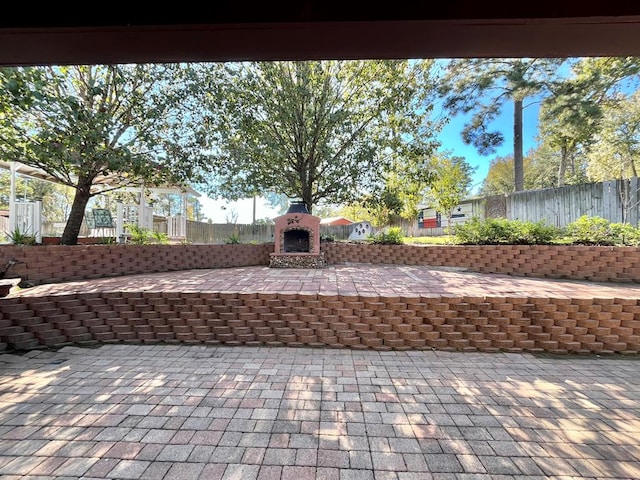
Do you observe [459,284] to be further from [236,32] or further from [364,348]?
[236,32]

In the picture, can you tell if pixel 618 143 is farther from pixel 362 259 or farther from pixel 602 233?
pixel 362 259

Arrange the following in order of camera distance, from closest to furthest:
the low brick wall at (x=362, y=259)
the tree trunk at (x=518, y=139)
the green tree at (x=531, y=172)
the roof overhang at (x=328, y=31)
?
the roof overhang at (x=328, y=31) → the low brick wall at (x=362, y=259) → the tree trunk at (x=518, y=139) → the green tree at (x=531, y=172)

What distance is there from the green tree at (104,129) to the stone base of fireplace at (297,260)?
2.86 m

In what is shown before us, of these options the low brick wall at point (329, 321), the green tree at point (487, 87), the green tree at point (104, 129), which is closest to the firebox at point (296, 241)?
the green tree at point (104, 129)

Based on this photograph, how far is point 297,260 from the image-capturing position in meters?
6.80

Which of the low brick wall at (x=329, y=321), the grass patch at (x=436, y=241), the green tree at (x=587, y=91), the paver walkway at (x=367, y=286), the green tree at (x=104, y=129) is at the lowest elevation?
the low brick wall at (x=329, y=321)

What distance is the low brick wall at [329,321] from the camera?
322 cm

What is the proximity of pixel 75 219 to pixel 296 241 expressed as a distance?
471 cm

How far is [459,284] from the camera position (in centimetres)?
438

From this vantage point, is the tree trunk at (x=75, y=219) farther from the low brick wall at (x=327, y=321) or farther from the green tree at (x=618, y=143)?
the green tree at (x=618, y=143)

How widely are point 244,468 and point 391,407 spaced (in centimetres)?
110

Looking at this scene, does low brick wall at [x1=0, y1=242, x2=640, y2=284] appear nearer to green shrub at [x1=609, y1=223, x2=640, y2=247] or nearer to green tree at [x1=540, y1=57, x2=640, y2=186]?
green shrub at [x1=609, y1=223, x2=640, y2=247]

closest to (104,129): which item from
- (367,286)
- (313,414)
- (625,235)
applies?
(367,286)

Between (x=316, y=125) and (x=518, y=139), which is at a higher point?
(x=518, y=139)
